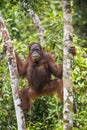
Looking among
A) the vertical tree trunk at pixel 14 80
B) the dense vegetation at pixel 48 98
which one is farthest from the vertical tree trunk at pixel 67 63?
the dense vegetation at pixel 48 98

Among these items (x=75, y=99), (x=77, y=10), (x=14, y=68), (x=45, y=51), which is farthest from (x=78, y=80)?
(x=77, y=10)

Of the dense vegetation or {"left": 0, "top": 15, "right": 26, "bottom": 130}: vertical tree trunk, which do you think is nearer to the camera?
{"left": 0, "top": 15, "right": 26, "bottom": 130}: vertical tree trunk

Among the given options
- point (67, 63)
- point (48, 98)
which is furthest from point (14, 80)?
point (48, 98)

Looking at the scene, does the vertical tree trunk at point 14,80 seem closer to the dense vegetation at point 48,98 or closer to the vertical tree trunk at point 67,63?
the vertical tree trunk at point 67,63

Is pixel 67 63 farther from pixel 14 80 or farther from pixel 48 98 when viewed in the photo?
pixel 48 98

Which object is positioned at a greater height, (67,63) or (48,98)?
(67,63)

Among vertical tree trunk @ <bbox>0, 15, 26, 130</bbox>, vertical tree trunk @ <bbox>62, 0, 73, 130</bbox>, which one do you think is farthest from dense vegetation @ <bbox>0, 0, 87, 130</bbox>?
vertical tree trunk @ <bbox>62, 0, 73, 130</bbox>

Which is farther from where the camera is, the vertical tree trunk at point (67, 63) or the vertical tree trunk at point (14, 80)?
the vertical tree trunk at point (14, 80)

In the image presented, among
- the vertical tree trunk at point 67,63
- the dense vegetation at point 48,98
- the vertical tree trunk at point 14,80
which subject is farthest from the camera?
the dense vegetation at point 48,98

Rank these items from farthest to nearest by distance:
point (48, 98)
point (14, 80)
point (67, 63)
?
1. point (48, 98)
2. point (14, 80)
3. point (67, 63)

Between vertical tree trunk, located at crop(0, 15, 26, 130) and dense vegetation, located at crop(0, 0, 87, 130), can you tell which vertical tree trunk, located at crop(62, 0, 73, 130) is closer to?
vertical tree trunk, located at crop(0, 15, 26, 130)

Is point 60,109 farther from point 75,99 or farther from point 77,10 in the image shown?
point 77,10

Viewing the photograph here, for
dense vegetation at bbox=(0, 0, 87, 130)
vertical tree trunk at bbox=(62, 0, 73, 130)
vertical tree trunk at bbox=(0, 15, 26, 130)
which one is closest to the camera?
vertical tree trunk at bbox=(62, 0, 73, 130)

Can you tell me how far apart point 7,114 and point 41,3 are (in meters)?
1.62
